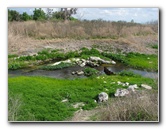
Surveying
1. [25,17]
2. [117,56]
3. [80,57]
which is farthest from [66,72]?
[25,17]

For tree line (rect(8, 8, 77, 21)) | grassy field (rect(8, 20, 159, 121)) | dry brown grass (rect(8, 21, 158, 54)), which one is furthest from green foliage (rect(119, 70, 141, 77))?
tree line (rect(8, 8, 77, 21))

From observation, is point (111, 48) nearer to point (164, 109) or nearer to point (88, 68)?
point (88, 68)

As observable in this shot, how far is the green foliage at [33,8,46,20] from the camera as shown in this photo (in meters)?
3.26

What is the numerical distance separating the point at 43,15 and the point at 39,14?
0.13 feet

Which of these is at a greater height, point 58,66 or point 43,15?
point 43,15

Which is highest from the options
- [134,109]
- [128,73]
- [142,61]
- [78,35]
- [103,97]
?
[78,35]

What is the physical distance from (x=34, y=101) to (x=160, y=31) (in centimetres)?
135

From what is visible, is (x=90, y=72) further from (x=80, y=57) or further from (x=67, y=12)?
(x=67, y=12)

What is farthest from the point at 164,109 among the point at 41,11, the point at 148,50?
the point at 41,11

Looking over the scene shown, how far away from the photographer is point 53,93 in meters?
3.22

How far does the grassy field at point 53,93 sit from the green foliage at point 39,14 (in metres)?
0.59

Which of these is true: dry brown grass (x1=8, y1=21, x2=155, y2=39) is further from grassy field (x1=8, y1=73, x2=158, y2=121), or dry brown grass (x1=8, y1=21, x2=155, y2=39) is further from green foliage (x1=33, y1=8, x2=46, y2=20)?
grassy field (x1=8, y1=73, x2=158, y2=121)
